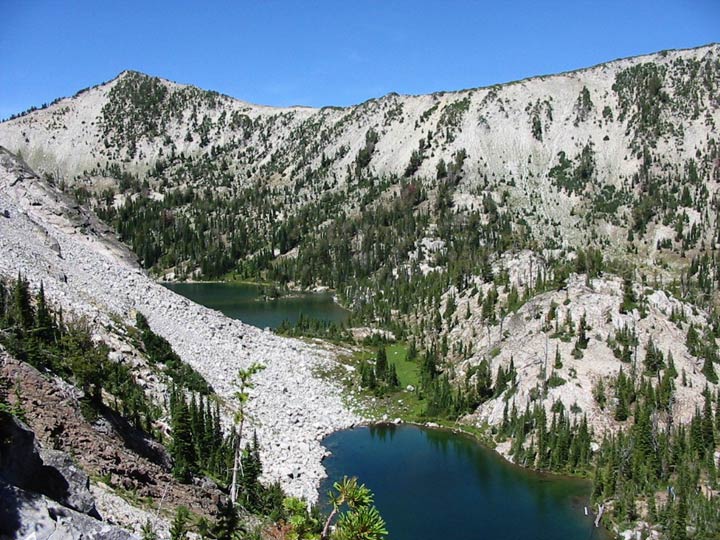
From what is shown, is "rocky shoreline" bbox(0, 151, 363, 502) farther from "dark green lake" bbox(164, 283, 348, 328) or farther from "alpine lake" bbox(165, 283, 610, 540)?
"dark green lake" bbox(164, 283, 348, 328)

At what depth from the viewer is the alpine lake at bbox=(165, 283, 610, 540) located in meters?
49.9

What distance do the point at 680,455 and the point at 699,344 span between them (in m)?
23.7

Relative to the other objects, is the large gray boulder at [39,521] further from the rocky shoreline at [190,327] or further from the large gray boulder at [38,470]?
the rocky shoreline at [190,327]

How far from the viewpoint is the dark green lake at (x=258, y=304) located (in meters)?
141

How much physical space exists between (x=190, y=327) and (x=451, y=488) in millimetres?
38122

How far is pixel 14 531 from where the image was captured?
1552 centimetres

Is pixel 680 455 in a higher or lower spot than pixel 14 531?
lower

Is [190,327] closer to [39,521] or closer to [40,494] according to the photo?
[40,494]

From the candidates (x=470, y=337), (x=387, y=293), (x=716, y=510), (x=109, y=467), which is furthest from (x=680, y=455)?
(x=387, y=293)

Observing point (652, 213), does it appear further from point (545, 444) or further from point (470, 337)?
point (545, 444)

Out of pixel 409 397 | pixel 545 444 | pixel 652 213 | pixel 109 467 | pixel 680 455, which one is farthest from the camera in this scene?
pixel 652 213

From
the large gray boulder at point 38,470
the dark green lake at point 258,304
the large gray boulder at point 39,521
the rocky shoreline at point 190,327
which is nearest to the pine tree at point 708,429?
the rocky shoreline at point 190,327

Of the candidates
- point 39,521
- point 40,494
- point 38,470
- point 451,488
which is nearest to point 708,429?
point 451,488

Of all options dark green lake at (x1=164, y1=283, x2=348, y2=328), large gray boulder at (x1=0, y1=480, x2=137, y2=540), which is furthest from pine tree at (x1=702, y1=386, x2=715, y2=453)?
dark green lake at (x1=164, y1=283, x2=348, y2=328)
